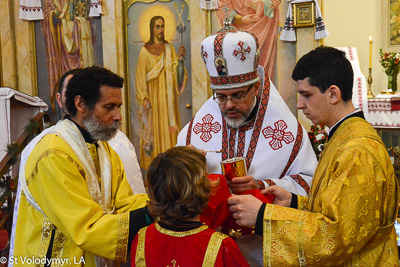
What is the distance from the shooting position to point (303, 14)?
21.4ft

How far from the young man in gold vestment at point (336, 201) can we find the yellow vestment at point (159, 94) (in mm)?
5208

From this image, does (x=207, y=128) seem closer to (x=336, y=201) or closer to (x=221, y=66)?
(x=221, y=66)

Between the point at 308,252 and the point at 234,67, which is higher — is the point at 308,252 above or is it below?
below

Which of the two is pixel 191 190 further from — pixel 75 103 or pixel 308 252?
pixel 75 103

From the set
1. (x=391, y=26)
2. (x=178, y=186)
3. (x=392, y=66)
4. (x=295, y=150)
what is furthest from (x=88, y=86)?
(x=391, y=26)

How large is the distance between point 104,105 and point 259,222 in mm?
1173

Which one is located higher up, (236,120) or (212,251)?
(236,120)

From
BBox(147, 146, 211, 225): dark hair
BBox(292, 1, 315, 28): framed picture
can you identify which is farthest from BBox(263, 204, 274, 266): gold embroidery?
BBox(292, 1, 315, 28): framed picture

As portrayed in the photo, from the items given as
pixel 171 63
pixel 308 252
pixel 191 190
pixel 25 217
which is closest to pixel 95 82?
pixel 25 217

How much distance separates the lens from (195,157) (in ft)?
6.20

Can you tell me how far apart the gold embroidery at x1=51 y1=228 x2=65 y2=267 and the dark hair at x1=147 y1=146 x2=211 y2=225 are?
0.74 metres

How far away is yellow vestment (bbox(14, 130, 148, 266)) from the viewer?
2.20 m

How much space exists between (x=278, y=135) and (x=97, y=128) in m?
1.28

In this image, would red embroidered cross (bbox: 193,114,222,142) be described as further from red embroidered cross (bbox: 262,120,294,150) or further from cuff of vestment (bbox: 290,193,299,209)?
cuff of vestment (bbox: 290,193,299,209)
